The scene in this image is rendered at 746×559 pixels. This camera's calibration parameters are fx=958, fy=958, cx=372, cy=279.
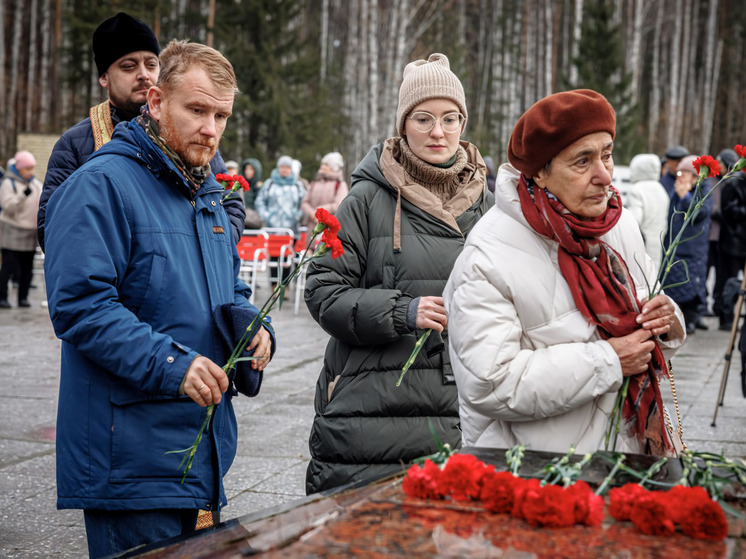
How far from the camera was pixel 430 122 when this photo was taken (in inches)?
155

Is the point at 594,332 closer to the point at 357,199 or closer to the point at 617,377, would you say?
the point at 617,377

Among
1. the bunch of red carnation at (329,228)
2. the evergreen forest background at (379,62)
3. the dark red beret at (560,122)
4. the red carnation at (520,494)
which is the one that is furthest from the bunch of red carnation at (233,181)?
the evergreen forest background at (379,62)

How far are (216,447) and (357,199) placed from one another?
123 centimetres

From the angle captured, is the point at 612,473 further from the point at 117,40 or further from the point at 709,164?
the point at 117,40

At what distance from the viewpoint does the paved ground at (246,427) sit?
4809 mm

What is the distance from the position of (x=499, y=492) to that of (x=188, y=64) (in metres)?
1.72

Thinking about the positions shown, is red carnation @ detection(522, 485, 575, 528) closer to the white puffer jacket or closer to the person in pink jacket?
the white puffer jacket

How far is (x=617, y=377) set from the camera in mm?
2604

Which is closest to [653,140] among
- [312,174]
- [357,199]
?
[312,174]

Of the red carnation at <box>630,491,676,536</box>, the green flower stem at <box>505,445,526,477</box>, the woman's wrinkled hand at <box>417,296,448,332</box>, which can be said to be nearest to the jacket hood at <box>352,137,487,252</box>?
the woman's wrinkled hand at <box>417,296,448,332</box>

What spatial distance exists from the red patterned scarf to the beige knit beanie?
123 centimetres

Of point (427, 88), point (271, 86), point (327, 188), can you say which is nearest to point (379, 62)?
point (271, 86)

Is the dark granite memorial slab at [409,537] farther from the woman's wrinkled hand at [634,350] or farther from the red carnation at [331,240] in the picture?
the red carnation at [331,240]

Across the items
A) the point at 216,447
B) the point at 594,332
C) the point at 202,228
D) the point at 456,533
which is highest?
the point at 202,228
